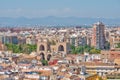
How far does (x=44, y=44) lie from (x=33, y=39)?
1756 cm

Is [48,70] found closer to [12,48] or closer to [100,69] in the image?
[100,69]

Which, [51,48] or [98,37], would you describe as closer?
[51,48]

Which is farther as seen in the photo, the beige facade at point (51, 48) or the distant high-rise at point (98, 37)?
the distant high-rise at point (98, 37)

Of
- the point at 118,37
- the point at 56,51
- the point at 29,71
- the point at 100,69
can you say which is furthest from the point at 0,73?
the point at 118,37

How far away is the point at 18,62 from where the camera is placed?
41.3 m

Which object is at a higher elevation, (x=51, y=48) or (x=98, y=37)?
(x=98, y=37)

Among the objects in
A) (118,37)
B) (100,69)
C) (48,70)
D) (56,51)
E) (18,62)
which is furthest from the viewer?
(118,37)

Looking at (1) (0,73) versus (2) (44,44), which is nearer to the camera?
(1) (0,73)

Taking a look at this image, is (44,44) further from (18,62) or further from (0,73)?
(0,73)

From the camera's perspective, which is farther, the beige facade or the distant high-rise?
the distant high-rise

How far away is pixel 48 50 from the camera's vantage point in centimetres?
5244

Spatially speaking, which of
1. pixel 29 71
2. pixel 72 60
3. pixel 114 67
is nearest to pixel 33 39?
pixel 72 60

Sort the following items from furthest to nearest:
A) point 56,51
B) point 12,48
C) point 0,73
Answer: point 12,48 < point 56,51 < point 0,73

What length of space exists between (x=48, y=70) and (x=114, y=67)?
21.4ft
